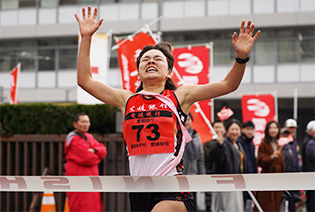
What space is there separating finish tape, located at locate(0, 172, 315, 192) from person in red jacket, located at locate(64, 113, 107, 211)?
366cm

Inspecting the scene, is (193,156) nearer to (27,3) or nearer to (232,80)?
(232,80)

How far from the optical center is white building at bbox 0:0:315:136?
2691cm

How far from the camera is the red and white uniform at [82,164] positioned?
778 cm

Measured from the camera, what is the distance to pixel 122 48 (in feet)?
34.9

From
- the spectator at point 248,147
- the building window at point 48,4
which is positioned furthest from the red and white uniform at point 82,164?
the building window at point 48,4

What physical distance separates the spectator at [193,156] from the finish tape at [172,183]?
431cm

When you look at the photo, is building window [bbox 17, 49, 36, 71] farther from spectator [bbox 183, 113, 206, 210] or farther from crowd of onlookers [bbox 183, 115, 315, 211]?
spectator [bbox 183, 113, 206, 210]

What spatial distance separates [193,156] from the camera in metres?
8.31

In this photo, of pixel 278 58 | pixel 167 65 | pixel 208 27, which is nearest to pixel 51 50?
pixel 208 27

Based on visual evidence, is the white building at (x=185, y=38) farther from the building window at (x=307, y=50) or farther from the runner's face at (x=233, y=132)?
the runner's face at (x=233, y=132)

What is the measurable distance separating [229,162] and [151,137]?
4.42 m

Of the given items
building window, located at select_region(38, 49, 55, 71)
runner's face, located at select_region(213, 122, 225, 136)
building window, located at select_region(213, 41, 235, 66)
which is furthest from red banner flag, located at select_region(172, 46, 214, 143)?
building window, located at select_region(38, 49, 55, 71)

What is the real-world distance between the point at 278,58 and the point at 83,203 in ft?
71.0

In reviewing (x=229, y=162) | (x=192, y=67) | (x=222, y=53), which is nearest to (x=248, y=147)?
(x=229, y=162)
